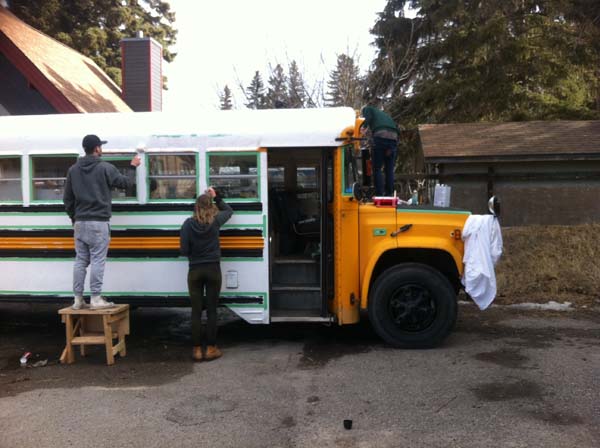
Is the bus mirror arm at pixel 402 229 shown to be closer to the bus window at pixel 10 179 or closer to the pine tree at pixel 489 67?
the bus window at pixel 10 179

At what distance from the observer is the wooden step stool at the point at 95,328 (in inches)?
215

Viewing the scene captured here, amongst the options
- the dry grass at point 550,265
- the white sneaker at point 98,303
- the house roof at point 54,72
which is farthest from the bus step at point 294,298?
the house roof at point 54,72

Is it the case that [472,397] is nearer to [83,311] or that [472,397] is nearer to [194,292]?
[194,292]

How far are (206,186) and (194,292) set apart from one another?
1152 millimetres

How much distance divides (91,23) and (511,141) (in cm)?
2032

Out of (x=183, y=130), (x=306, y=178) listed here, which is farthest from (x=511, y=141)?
(x=183, y=130)

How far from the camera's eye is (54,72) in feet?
41.6

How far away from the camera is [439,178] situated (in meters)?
12.2

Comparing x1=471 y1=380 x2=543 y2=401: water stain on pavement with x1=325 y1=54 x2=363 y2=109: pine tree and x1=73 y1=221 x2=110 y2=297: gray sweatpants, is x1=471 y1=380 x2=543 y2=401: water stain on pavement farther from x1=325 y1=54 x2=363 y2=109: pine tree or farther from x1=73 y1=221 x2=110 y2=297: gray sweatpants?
x1=325 y1=54 x2=363 y2=109: pine tree

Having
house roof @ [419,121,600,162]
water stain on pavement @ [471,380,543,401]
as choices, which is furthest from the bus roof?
house roof @ [419,121,600,162]

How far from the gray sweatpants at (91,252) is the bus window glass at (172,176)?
68 centimetres

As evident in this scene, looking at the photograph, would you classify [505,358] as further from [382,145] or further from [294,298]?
[382,145]

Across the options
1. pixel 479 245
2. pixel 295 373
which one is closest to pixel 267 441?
pixel 295 373

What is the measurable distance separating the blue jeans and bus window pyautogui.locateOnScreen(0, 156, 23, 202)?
13.5 ft
